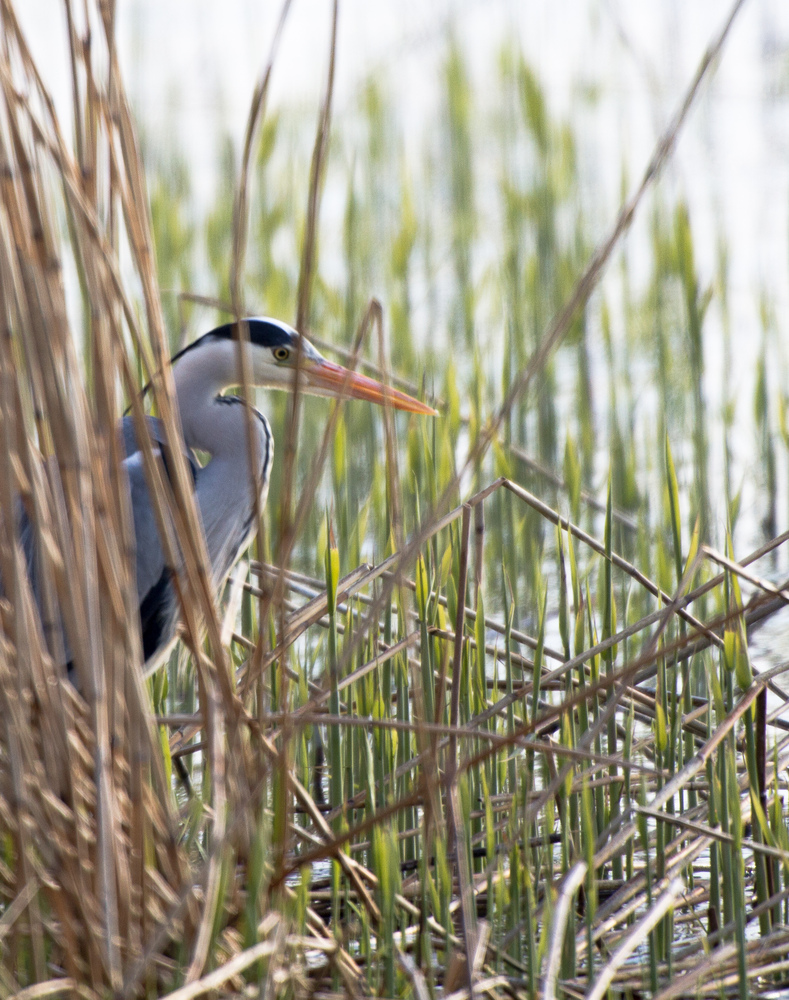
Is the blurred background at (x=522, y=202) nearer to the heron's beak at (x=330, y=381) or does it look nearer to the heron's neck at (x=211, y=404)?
the heron's beak at (x=330, y=381)

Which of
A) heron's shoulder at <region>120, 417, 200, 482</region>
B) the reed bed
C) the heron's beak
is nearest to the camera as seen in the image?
the reed bed

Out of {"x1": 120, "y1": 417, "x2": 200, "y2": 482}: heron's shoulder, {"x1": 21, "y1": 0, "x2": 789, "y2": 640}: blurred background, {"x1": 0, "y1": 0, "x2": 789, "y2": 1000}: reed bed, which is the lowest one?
Answer: {"x1": 0, "y1": 0, "x2": 789, "y2": 1000}: reed bed

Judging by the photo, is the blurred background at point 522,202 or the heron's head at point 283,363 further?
the blurred background at point 522,202

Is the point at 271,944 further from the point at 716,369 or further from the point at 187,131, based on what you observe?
the point at 187,131

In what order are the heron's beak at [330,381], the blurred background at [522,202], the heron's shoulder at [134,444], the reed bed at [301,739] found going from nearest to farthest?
the reed bed at [301,739] → the heron's shoulder at [134,444] → the heron's beak at [330,381] → the blurred background at [522,202]

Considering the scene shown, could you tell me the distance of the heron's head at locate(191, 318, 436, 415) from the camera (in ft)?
8.58

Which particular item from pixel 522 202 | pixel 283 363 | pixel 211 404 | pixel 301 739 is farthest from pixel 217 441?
pixel 522 202

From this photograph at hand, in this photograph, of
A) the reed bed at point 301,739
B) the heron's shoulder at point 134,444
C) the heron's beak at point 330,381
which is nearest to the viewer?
the reed bed at point 301,739

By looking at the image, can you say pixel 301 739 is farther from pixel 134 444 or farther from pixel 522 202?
pixel 522 202

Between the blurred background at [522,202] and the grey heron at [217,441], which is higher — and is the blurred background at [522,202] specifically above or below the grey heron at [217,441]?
above

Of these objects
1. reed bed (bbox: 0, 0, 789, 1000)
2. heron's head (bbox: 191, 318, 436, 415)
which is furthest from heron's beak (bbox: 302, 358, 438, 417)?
reed bed (bbox: 0, 0, 789, 1000)

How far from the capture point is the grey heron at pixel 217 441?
97.4 inches

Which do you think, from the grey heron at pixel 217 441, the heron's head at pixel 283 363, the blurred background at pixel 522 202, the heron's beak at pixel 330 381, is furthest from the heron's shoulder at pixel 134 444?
the blurred background at pixel 522 202

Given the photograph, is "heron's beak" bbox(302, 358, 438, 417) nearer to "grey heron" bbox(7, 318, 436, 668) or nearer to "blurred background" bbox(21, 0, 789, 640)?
"grey heron" bbox(7, 318, 436, 668)
